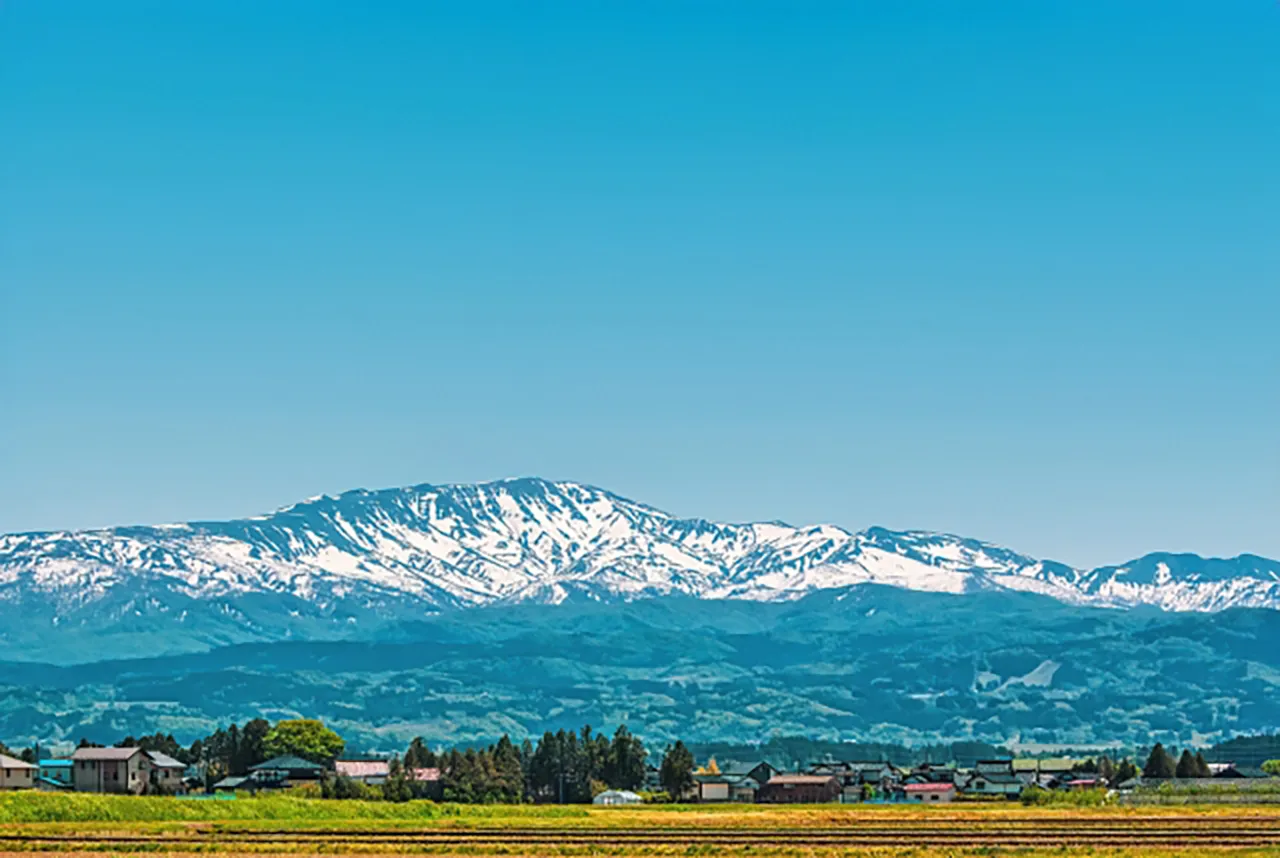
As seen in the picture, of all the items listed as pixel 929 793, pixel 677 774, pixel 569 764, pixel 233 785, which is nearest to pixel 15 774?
pixel 233 785

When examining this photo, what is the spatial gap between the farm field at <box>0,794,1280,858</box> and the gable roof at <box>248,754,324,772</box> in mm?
41844

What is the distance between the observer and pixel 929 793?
170m

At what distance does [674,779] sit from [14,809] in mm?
78913

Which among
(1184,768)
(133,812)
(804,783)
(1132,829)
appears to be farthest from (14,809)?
(1184,768)

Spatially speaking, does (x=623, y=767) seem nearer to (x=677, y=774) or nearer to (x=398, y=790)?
(x=677, y=774)

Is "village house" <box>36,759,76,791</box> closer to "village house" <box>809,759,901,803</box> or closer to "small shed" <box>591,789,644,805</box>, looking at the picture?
"small shed" <box>591,789,644,805</box>

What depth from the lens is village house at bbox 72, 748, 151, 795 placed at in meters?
138

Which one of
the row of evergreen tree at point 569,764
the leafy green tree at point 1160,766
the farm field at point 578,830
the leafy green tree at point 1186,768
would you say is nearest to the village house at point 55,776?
the row of evergreen tree at point 569,764

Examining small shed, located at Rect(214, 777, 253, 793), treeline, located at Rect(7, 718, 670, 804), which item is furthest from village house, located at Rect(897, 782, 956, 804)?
small shed, located at Rect(214, 777, 253, 793)

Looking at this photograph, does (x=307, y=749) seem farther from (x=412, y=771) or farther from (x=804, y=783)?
(x=804, y=783)

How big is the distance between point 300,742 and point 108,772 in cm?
3323

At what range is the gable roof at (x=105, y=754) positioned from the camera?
458ft

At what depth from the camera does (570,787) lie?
553 feet

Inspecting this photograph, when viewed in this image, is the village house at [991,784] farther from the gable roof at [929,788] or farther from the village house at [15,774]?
the village house at [15,774]
